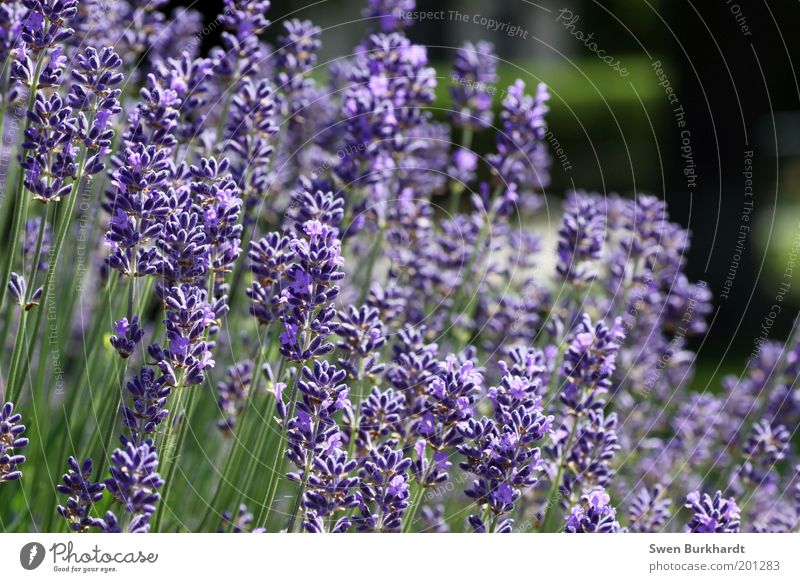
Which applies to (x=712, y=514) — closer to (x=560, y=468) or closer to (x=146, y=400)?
(x=560, y=468)

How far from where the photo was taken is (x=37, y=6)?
65.1 inches

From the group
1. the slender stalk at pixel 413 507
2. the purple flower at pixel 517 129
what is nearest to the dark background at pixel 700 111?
the purple flower at pixel 517 129

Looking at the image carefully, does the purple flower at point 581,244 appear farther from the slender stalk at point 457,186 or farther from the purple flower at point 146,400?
the purple flower at point 146,400

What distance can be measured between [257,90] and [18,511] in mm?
1118

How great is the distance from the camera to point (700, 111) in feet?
33.2

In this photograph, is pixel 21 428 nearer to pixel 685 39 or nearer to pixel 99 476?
pixel 99 476

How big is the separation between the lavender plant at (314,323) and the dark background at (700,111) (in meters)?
4.80

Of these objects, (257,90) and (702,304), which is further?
(702,304)

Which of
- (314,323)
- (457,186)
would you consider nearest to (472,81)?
(457,186)

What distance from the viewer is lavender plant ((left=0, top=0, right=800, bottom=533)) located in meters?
1.62

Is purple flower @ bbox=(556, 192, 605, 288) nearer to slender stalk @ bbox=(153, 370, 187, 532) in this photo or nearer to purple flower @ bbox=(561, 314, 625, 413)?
purple flower @ bbox=(561, 314, 625, 413)
